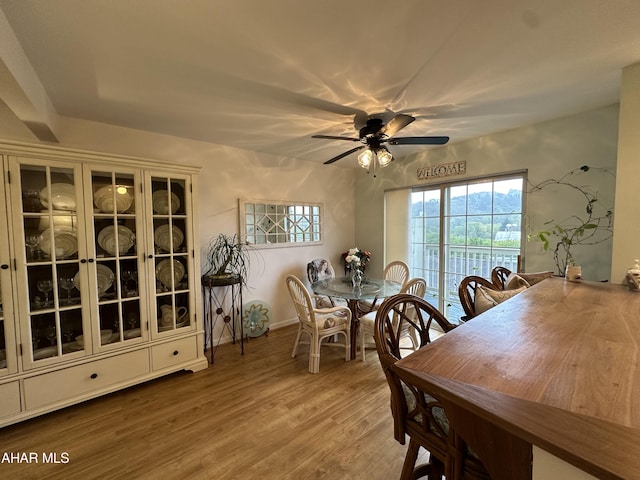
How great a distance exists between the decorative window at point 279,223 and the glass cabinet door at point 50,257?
1.63 metres

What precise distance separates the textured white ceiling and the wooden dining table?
147 centimetres

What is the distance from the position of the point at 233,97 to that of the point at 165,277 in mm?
1735

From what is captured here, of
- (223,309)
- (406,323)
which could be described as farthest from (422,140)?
(223,309)

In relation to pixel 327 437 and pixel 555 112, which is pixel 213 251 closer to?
pixel 327 437

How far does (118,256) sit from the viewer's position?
2.27 m

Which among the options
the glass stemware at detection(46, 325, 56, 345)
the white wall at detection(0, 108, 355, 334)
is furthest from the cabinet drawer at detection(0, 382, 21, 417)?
the white wall at detection(0, 108, 355, 334)

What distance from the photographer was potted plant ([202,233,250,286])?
119 inches

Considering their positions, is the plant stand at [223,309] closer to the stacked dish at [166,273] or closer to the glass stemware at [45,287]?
the stacked dish at [166,273]

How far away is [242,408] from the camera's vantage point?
→ 2080 millimetres

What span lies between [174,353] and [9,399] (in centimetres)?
103

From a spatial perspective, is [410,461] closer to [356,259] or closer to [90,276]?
[356,259]

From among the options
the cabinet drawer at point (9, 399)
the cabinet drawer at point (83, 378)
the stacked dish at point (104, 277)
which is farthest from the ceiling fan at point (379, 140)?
the cabinet drawer at point (9, 399)

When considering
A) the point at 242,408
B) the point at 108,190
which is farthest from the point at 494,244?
the point at 108,190

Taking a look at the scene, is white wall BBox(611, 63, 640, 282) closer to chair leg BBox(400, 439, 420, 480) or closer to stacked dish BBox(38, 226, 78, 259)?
chair leg BBox(400, 439, 420, 480)
